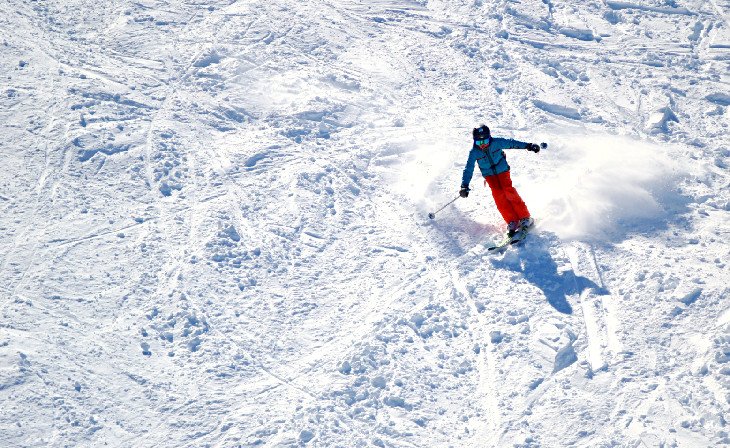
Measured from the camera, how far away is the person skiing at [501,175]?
12.0m

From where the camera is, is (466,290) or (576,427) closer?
(576,427)

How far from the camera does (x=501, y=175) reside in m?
12.1

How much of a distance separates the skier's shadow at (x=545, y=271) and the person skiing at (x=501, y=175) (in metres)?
0.25

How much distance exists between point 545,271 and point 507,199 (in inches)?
39.3

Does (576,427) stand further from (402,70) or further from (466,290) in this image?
→ (402,70)

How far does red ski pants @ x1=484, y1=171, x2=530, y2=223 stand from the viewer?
12023mm

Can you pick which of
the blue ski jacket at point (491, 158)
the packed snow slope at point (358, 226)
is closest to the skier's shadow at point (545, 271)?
the packed snow slope at point (358, 226)

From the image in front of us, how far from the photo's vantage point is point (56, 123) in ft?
47.7

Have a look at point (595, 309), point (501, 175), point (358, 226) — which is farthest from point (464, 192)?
point (595, 309)

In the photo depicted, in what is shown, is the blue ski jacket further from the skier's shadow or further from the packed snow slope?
the skier's shadow

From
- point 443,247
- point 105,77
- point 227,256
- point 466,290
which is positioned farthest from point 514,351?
point 105,77

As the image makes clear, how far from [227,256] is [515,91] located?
5296mm

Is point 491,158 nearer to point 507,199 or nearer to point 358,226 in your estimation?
point 507,199

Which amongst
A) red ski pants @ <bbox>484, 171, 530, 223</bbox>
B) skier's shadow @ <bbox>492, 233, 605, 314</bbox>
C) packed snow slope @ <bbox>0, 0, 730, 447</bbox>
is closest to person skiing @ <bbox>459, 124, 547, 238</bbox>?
red ski pants @ <bbox>484, 171, 530, 223</bbox>
